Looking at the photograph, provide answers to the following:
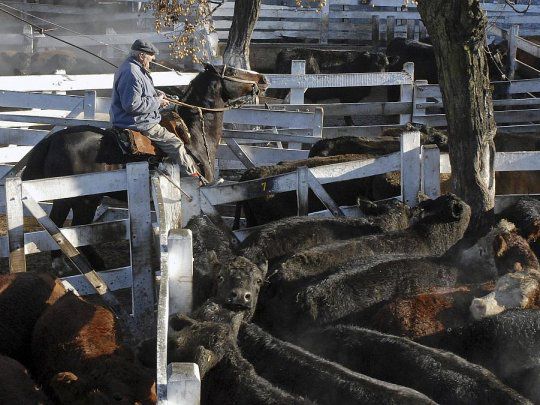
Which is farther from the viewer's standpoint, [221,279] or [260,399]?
[221,279]

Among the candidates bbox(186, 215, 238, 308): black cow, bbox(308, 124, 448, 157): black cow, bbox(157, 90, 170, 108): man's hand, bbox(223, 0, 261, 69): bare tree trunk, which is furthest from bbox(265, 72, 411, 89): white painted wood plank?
bbox(186, 215, 238, 308): black cow

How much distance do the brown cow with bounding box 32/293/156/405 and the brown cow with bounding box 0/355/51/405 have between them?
0.41 feet

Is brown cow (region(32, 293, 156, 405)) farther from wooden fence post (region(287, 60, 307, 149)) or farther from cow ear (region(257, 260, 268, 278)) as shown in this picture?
wooden fence post (region(287, 60, 307, 149))

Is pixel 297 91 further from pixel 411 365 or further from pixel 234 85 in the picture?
pixel 411 365

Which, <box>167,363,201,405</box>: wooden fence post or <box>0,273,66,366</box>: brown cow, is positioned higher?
<box>167,363,201,405</box>: wooden fence post

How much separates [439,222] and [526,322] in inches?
97.8

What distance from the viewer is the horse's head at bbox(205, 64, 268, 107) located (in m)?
12.9

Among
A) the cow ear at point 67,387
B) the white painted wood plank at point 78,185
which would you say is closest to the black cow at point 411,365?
the cow ear at point 67,387

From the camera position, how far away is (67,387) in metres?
6.46

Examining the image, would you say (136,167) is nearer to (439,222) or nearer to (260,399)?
(439,222)

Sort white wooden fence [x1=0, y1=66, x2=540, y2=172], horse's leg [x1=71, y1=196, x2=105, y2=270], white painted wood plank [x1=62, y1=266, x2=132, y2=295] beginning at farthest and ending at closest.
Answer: white wooden fence [x1=0, y1=66, x2=540, y2=172], horse's leg [x1=71, y1=196, x2=105, y2=270], white painted wood plank [x1=62, y1=266, x2=132, y2=295]

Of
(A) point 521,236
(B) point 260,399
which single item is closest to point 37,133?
(A) point 521,236

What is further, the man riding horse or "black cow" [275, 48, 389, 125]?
"black cow" [275, 48, 389, 125]

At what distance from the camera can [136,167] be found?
29.5 feet
